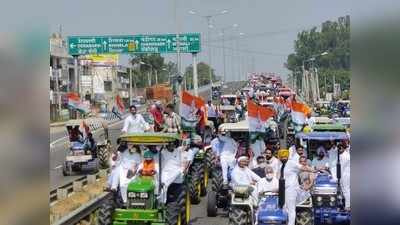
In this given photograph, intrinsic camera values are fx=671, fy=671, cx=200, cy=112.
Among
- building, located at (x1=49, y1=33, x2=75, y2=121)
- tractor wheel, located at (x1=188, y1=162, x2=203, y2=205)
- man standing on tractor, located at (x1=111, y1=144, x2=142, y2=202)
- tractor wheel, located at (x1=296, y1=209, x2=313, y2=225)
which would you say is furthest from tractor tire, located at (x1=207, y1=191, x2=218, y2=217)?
tractor wheel, located at (x1=296, y1=209, x2=313, y2=225)

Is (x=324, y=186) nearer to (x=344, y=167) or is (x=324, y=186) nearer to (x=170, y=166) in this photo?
(x=344, y=167)

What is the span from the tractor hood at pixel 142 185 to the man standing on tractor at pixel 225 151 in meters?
3.05

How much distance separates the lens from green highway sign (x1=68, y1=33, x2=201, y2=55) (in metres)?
40.6

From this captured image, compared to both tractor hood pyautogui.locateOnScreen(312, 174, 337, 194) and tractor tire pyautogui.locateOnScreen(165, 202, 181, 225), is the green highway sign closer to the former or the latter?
tractor hood pyautogui.locateOnScreen(312, 174, 337, 194)

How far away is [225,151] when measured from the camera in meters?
15.1

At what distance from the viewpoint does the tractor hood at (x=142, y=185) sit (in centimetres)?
1113

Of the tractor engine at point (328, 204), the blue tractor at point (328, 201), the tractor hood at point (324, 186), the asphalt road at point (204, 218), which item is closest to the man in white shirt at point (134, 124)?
the asphalt road at point (204, 218)

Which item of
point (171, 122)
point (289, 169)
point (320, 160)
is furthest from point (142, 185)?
point (171, 122)

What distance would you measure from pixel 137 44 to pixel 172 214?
3128 centimetres

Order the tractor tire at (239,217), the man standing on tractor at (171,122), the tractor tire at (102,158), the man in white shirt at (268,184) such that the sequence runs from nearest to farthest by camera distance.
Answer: the tractor tire at (239,217), the man in white shirt at (268,184), the man standing on tractor at (171,122), the tractor tire at (102,158)

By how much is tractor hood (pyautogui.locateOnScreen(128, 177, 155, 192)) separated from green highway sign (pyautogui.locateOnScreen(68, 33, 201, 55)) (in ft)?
96.8

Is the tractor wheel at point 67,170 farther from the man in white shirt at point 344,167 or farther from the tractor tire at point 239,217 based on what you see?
the tractor tire at point 239,217
